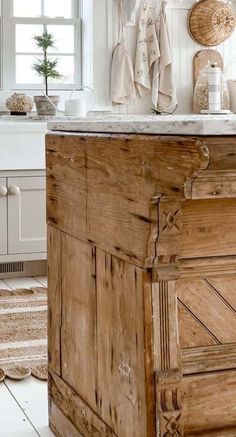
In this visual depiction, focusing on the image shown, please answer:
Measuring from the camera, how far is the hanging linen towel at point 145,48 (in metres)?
5.21

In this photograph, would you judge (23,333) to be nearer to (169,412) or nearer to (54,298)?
(54,298)

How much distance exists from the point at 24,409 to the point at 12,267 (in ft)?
7.74

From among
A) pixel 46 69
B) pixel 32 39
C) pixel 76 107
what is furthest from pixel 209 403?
pixel 32 39

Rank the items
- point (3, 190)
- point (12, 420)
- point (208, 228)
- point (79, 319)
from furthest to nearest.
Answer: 1. point (3, 190)
2. point (12, 420)
3. point (79, 319)
4. point (208, 228)

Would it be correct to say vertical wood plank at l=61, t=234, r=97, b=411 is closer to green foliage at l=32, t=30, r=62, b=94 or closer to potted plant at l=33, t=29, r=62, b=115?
potted plant at l=33, t=29, r=62, b=115

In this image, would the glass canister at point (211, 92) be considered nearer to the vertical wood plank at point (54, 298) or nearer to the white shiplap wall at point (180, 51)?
the white shiplap wall at point (180, 51)

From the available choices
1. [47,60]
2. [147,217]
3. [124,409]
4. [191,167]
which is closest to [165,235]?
[147,217]

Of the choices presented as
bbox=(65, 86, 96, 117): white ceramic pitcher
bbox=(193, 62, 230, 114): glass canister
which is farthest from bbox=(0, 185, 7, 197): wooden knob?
bbox=(193, 62, 230, 114): glass canister

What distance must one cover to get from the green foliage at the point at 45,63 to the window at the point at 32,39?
101 millimetres

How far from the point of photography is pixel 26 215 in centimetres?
464

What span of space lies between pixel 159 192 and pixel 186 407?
0.48m

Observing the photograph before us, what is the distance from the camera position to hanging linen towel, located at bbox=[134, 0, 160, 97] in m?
5.21

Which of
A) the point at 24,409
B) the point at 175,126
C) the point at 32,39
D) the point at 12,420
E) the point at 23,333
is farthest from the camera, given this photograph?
the point at 32,39

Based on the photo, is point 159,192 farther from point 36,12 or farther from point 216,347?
point 36,12
